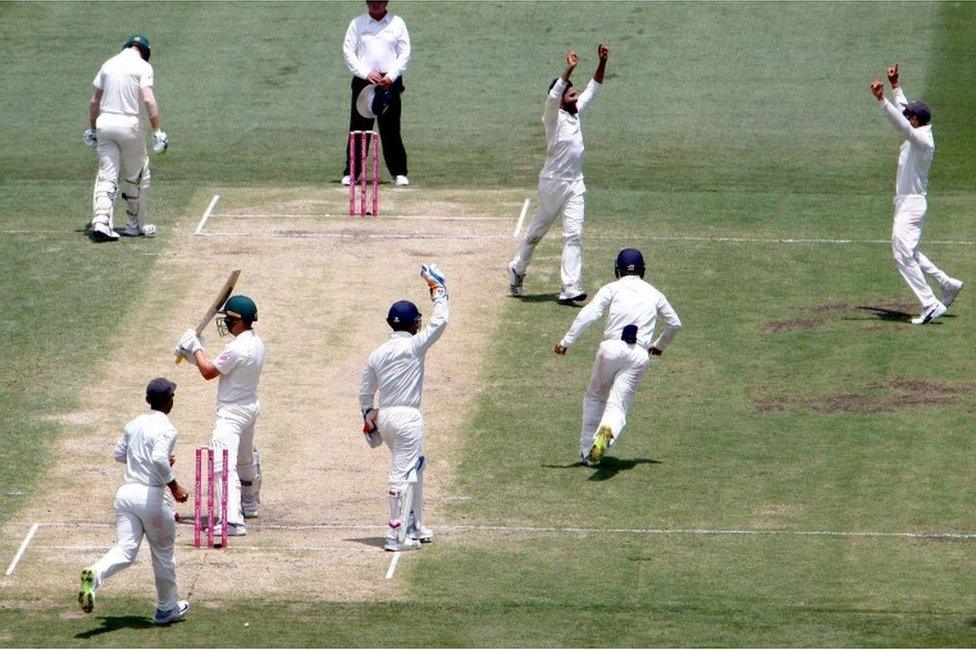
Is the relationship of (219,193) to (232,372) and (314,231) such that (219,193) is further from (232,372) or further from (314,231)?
(232,372)

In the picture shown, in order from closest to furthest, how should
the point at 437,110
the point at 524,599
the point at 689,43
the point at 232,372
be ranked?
the point at 524,599, the point at 232,372, the point at 437,110, the point at 689,43

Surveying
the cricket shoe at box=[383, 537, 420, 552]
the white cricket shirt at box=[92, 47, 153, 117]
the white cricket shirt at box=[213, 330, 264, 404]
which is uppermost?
the white cricket shirt at box=[92, 47, 153, 117]

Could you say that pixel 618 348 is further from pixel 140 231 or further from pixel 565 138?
pixel 140 231

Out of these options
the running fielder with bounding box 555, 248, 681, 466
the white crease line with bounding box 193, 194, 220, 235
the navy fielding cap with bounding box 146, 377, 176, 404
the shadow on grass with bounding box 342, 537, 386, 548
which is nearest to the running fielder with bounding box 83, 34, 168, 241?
the white crease line with bounding box 193, 194, 220, 235

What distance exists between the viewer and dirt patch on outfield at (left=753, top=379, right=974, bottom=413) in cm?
2052

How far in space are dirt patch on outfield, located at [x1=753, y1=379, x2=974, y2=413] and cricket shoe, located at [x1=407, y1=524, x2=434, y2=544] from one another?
468 cm

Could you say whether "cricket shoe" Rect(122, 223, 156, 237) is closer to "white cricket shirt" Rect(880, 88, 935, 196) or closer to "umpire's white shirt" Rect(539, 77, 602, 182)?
"umpire's white shirt" Rect(539, 77, 602, 182)

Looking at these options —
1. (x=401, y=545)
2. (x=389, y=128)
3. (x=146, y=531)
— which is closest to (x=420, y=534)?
(x=401, y=545)

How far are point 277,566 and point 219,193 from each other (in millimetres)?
11472

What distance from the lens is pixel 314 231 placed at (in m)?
25.6

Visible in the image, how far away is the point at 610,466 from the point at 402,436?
2985 millimetres

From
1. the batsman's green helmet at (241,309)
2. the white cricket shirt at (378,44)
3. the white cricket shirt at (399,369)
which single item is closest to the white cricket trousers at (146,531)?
the white cricket shirt at (399,369)

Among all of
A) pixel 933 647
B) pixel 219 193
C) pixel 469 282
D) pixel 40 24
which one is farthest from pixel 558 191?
pixel 40 24

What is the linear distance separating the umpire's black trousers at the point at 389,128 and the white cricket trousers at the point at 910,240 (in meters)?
7.38
